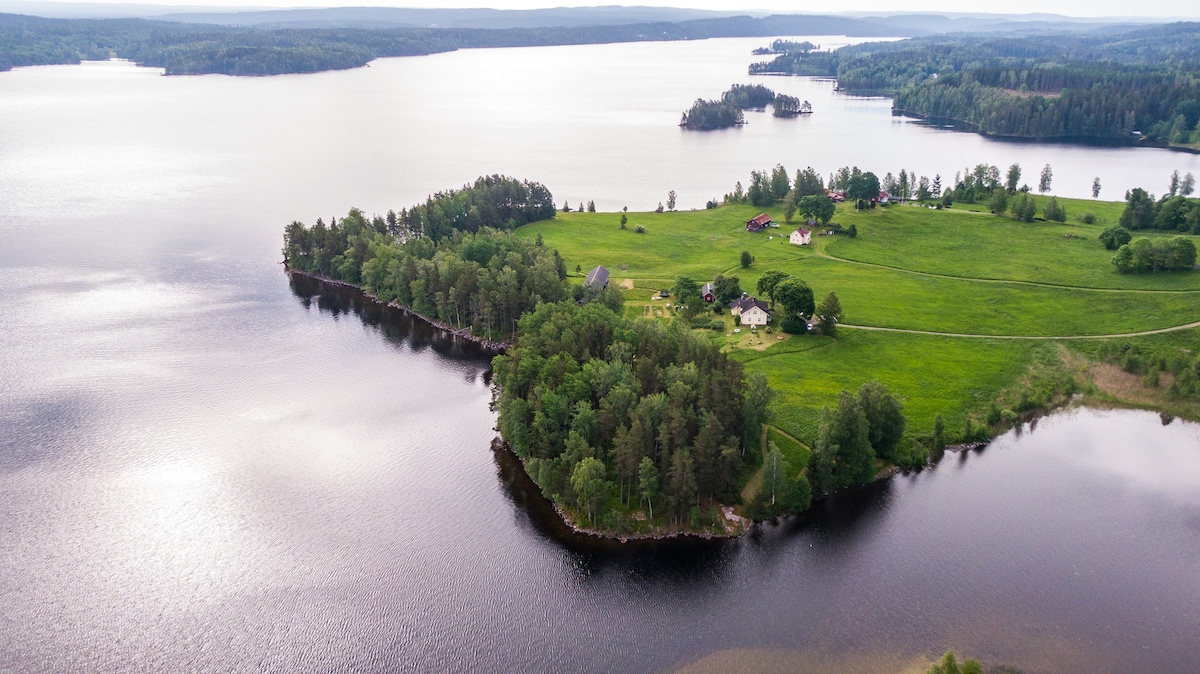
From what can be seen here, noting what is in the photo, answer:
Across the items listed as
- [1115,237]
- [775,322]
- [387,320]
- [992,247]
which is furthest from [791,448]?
[1115,237]

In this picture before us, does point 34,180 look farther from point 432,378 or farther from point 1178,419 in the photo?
point 1178,419

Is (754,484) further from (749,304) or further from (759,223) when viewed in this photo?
(759,223)

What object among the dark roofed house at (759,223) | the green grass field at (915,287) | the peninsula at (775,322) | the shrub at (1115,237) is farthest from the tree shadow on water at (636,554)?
the shrub at (1115,237)

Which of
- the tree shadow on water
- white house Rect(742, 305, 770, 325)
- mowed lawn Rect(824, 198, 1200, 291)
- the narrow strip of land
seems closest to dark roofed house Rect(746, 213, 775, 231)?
mowed lawn Rect(824, 198, 1200, 291)

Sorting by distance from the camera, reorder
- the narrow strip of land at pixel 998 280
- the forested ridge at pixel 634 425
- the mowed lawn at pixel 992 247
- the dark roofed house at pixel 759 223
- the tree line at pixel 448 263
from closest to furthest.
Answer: the forested ridge at pixel 634 425
the tree line at pixel 448 263
the narrow strip of land at pixel 998 280
the mowed lawn at pixel 992 247
the dark roofed house at pixel 759 223

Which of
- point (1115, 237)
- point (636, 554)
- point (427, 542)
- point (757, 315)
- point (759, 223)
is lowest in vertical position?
point (427, 542)

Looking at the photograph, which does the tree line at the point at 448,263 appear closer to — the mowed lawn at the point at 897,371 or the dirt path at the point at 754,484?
the mowed lawn at the point at 897,371
